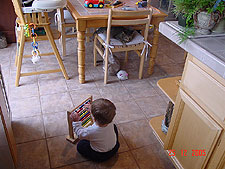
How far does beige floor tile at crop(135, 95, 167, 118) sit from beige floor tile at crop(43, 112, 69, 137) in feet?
2.59

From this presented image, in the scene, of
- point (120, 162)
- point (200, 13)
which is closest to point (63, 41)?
point (120, 162)

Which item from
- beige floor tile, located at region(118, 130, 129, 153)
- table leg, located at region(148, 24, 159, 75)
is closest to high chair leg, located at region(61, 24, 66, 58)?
table leg, located at region(148, 24, 159, 75)

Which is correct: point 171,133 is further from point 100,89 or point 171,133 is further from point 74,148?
point 100,89

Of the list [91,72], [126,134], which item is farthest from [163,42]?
[126,134]

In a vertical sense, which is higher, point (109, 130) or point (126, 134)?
point (109, 130)

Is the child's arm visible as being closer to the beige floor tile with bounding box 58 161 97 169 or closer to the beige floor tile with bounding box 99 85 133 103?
the beige floor tile with bounding box 58 161 97 169

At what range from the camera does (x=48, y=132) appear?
206cm

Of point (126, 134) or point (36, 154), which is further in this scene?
point (126, 134)

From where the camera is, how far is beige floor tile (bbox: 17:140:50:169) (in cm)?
177

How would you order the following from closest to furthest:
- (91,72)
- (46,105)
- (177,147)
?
(177,147) < (46,105) < (91,72)

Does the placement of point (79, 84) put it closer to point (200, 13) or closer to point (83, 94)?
point (83, 94)

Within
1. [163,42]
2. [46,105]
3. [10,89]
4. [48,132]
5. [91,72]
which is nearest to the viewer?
[48,132]

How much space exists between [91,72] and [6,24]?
60.0 inches

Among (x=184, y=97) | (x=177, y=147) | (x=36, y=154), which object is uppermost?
(x=184, y=97)
